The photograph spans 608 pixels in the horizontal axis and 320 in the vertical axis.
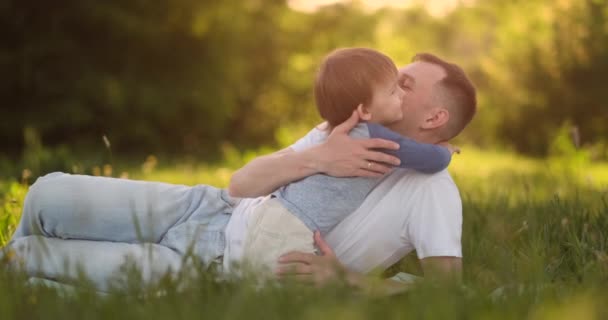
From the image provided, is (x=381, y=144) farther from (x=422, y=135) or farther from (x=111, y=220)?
(x=111, y=220)

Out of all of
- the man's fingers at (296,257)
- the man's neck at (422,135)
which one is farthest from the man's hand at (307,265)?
the man's neck at (422,135)

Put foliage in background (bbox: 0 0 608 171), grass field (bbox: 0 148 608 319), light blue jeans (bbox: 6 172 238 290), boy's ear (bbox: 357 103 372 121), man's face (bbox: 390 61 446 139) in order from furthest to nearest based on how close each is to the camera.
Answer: foliage in background (bbox: 0 0 608 171) < man's face (bbox: 390 61 446 139) < light blue jeans (bbox: 6 172 238 290) < boy's ear (bbox: 357 103 372 121) < grass field (bbox: 0 148 608 319)

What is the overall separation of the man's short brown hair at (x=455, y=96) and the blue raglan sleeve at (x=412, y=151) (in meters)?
0.35

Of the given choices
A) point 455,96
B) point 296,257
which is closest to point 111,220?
point 296,257

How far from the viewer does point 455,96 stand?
9.35 feet

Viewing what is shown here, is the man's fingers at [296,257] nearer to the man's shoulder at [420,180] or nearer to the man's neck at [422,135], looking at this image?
the man's shoulder at [420,180]

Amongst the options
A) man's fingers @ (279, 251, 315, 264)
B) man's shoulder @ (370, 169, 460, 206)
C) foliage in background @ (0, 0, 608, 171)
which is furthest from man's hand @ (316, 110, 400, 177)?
foliage in background @ (0, 0, 608, 171)

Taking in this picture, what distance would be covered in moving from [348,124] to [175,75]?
10.6m

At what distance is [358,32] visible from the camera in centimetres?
1786

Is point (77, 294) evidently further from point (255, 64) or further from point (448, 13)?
point (448, 13)

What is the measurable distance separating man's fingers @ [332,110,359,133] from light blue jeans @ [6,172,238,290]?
2.04 ft

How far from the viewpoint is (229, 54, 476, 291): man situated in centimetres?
246

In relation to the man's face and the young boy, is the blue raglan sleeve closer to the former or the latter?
the young boy

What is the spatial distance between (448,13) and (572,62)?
124ft
